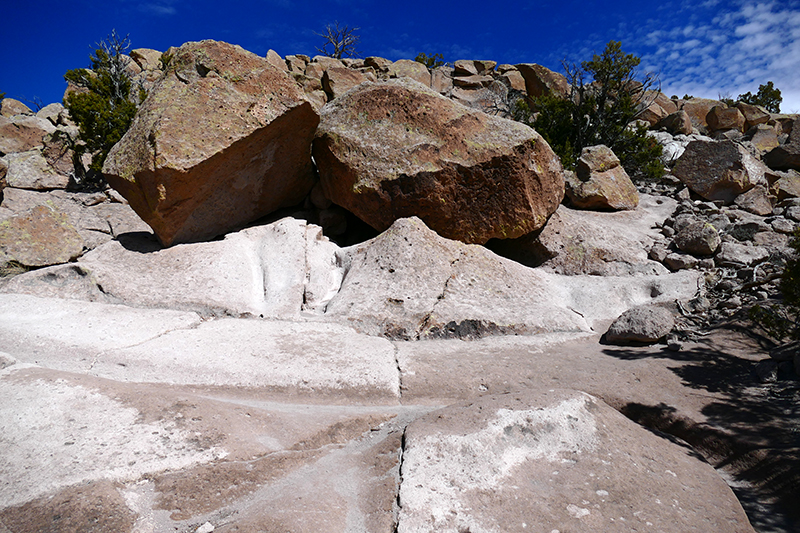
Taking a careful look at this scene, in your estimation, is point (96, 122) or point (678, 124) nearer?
point (96, 122)

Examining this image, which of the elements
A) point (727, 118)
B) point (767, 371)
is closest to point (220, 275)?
point (767, 371)

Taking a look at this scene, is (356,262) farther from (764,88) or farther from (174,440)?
(764,88)

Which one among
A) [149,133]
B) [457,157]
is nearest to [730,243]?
[457,157]

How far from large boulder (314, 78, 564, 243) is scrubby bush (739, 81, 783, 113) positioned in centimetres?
2363

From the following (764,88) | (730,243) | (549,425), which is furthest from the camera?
(764,88)

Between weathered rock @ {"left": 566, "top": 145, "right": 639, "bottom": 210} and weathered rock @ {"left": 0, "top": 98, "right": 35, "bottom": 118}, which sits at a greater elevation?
weathered rock @ {"left": 0, "top": 98, "right": 35, "bottom": 118}

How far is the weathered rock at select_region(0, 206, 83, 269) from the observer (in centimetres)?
555

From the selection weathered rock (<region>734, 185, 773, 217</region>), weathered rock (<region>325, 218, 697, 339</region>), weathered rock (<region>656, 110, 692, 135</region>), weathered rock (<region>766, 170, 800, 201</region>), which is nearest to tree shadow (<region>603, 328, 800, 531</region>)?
weathered rock (<region>325, 218, 697, 339</region>)

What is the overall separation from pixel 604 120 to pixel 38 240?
40.3 feet

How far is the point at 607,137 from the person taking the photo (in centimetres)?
1211

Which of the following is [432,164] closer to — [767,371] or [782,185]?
[767,371]

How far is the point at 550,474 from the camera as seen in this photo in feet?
8.84

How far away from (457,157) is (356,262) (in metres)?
2.14

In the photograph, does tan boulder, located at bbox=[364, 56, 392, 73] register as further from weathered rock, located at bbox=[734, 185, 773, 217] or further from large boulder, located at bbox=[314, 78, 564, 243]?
weathered rock, located at bbox=[734, 185, 773, 217]
